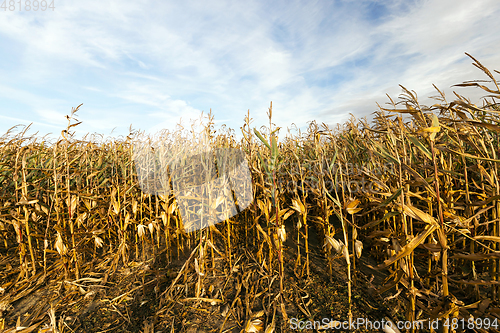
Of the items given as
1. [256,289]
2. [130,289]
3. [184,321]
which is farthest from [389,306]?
[130,289]

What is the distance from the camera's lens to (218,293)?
2.32 metres

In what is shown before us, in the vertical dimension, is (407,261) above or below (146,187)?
below

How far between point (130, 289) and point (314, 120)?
9.60 feet

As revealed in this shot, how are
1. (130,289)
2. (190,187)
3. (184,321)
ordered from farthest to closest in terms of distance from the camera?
1. (190,187)
2. (130,289)
3. (184,321)

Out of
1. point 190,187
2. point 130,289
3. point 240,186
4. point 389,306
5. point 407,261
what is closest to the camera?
point 407,261

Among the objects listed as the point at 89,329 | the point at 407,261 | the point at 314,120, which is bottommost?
the point at 89,329

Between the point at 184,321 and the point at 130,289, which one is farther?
the point at 130,289

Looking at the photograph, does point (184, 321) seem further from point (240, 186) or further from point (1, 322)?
point (1, 322)

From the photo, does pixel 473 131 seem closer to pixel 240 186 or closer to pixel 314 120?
pixel 314 120

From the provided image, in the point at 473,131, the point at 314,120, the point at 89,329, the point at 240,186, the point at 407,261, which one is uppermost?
the point at 314,120

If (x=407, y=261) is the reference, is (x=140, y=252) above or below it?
below

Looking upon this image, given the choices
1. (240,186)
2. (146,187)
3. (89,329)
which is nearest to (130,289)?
(89,329)

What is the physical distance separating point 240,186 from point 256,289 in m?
1.15

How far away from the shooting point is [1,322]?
2150mm
